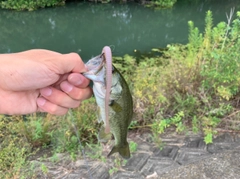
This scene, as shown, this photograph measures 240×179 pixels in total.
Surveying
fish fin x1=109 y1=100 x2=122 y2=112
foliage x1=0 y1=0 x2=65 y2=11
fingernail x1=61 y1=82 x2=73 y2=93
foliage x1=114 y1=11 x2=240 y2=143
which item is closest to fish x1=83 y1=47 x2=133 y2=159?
fish fin x1=109 y1=100 x2=122 y2=112

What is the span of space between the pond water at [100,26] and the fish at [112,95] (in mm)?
8513

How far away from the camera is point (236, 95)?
3.70m

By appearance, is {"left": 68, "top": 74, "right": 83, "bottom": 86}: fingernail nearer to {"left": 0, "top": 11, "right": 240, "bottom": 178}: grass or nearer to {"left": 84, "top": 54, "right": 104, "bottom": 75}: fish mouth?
{"left": 84, "top": 54, "right": 104, "bottom": 75}: fish mouth

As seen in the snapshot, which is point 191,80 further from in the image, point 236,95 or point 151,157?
point 151,157

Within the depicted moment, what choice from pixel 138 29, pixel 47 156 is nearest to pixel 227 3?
pixel 138 29

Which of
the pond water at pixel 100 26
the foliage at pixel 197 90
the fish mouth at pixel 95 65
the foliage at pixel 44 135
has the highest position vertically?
the fish mouth at pixel 95 65

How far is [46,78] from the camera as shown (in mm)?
1756

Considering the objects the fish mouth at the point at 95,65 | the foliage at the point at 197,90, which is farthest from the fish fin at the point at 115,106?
the foliage at the point at 197,90

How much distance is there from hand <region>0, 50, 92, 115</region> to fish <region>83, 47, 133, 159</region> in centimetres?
20

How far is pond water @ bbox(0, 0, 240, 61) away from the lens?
12.3m

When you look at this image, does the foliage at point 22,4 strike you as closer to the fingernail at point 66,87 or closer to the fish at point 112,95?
the fingernail at point 66,87

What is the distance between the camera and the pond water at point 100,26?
12312 mm

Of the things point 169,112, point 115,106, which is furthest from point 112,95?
point 169,112

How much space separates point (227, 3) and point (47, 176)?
68.0 ft
